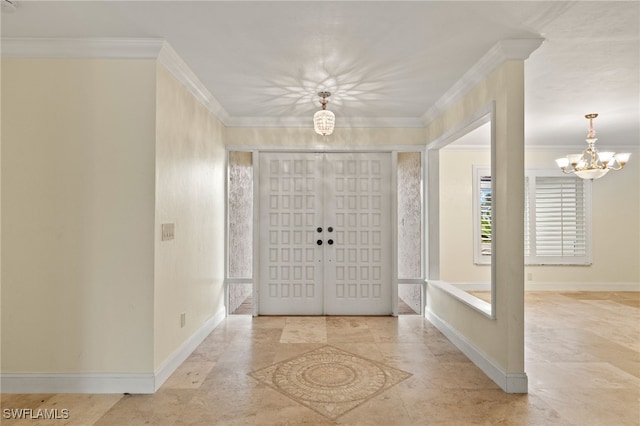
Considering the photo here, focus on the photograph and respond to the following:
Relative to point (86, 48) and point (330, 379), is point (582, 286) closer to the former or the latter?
point (330, 379)

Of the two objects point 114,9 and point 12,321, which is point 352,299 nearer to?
point 12,321

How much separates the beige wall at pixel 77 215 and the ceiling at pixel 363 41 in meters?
0.43

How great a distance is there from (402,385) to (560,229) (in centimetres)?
533

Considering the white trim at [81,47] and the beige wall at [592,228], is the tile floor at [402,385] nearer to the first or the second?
→ the beige wall at [592,228]

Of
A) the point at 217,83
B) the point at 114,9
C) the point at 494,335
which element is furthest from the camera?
the point at 217,83

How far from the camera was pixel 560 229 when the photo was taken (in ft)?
21.1

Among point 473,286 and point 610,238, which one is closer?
point 473,286

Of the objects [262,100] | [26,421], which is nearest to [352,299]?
[262,100]

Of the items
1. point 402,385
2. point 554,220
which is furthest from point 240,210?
point 554,220

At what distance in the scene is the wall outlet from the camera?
9.35ft

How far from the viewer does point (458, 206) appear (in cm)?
637

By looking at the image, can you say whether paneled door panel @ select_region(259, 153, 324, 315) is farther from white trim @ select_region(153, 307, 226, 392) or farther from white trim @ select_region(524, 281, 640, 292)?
white trim @ select_region(524, 281, 640, 292)

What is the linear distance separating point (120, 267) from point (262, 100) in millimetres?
2311

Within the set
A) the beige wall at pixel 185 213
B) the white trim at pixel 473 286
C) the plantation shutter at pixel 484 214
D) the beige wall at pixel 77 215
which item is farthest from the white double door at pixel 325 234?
the plantation shutter at pixel 484 214
